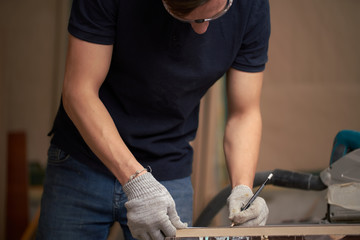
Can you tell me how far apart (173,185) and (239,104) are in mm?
340

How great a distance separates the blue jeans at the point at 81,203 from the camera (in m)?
1.44

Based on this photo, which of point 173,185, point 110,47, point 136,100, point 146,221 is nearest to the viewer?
point 146,221

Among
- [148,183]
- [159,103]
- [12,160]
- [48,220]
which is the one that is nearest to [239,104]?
[159,103]

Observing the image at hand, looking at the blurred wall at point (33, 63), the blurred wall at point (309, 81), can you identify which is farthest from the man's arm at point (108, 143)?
the blurred wall at point (309, 81)

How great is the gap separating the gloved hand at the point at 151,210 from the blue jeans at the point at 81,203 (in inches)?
9.7

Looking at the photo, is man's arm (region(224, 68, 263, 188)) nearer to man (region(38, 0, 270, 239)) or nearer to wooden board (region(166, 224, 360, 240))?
man (region(38, 0, 270, 239))

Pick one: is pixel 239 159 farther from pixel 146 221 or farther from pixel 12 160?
pixel 12 160

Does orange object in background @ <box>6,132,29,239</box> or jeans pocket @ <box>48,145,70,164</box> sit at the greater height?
jeans pocket @ <box>48,145,70,164</box>

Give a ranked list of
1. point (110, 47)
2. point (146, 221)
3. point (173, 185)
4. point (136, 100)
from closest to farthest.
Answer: point (146, 221) < point (110, 47) < point (136, 100) < point (173, 185)

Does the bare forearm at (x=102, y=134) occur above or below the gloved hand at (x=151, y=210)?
above

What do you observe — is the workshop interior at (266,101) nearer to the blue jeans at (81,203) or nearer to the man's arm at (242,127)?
the man's arm at (242,127)

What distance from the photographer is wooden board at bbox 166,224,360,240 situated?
3.55 feet

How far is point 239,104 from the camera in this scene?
1547 millimetres

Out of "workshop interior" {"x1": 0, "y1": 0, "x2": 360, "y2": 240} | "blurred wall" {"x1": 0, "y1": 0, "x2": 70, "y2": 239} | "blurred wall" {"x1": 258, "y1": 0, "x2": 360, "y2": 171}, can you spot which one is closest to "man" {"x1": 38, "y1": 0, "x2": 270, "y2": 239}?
"workshop interior" {"x1": 0, "y1": 0, "x2": 360, "y2": 240}
